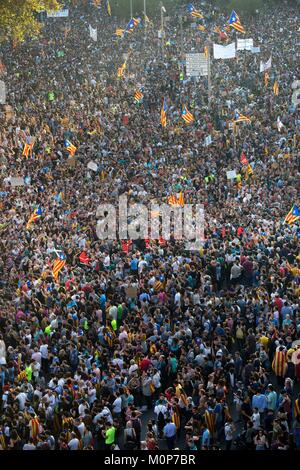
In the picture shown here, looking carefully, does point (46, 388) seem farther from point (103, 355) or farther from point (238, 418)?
point (238, 418)

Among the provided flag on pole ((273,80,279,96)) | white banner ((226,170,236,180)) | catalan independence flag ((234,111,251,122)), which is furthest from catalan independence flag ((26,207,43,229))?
flag on pole ((273,80,279,96))

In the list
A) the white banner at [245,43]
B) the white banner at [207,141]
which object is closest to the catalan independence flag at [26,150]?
the white banner at [207,141]

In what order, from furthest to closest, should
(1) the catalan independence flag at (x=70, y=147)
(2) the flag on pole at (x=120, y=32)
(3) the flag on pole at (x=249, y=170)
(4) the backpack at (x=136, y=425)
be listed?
(2) the flag on pole at (x=120, y=32)
(1) the catalan independence flag at (x=70, y=147)
(3) the flag on pole at (x=249, y=170)
(4) the backpack at (x=136, y=425)

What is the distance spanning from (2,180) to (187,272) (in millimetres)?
11675

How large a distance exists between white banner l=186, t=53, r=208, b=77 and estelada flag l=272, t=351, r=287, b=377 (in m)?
24.2

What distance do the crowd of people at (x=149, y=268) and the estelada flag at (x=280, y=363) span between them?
0.03 meters

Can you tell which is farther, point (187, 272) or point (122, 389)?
point (187, 272)

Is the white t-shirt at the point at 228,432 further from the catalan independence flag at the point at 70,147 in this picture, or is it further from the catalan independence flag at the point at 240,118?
the catalan independence flag at the point at 240,118

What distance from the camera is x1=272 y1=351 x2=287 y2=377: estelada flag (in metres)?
19.0

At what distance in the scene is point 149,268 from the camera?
25125 millimetres

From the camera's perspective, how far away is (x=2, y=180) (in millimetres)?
33625

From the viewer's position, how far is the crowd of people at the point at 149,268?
17688 millimetres

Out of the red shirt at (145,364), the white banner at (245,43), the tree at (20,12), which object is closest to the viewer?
the red shirt at (145,364)

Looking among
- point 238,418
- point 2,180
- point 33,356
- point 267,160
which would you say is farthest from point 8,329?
point 267,160
